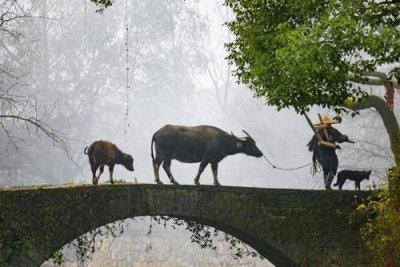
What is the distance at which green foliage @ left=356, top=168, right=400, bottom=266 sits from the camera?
512 inches

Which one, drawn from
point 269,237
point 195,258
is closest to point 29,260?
point 269,237

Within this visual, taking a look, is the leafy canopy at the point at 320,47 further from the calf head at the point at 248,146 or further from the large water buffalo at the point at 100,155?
the large water buffalo at the point at 100,155

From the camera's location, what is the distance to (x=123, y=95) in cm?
4900

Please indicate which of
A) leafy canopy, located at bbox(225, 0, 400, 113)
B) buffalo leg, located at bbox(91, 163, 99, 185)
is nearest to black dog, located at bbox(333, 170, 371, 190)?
leafy canopy, located at bbox(225, 0, 400, 113)

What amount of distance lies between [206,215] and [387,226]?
3488 mm

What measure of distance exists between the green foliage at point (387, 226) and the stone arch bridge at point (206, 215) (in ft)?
2.76

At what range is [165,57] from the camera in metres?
50.5

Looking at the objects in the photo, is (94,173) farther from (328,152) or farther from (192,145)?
(328,152)

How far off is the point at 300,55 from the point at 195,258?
69.1ft

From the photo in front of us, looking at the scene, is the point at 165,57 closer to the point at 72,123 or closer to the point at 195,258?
the point at 72,123

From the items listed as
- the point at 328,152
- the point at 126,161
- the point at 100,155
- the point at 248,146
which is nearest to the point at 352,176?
the point at 328,152

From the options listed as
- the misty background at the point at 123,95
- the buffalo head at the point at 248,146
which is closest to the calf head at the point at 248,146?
the buffalo head at the point at 248,146

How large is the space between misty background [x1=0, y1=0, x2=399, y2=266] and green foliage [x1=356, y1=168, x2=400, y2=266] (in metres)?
15.5

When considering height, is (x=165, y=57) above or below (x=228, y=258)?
above
